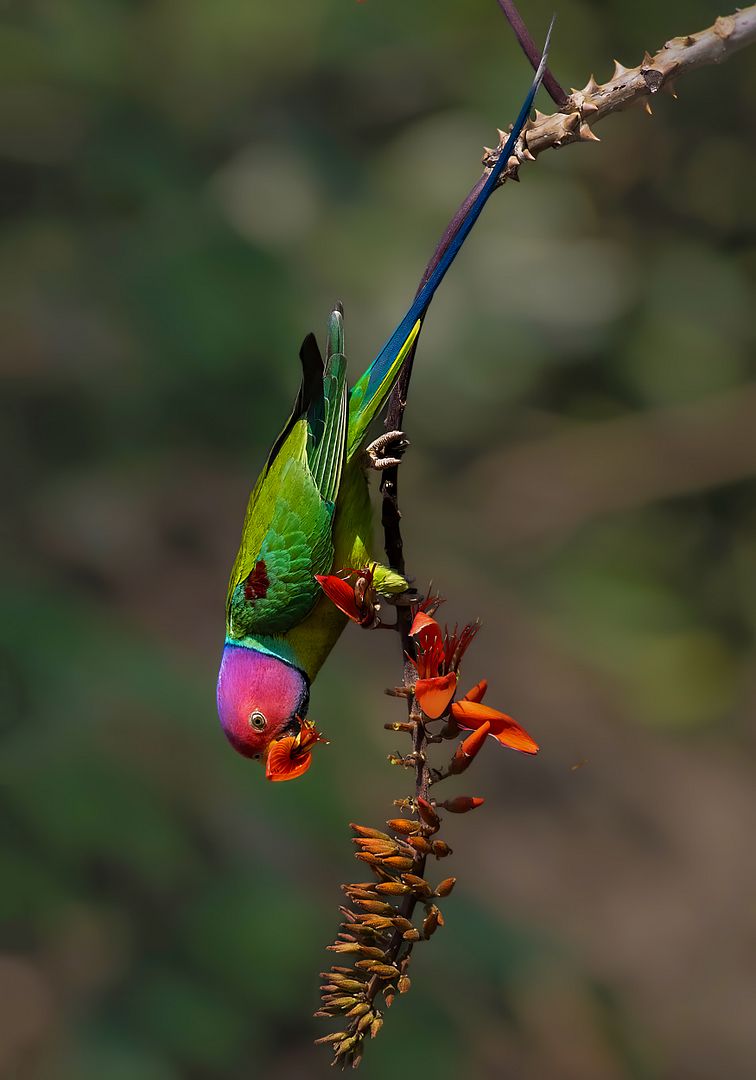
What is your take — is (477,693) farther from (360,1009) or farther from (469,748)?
(360,1009)

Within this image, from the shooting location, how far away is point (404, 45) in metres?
3.83

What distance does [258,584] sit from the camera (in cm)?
214

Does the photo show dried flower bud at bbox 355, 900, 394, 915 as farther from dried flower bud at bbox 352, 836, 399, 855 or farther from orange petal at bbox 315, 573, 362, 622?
orange petal at bbox 315, 573, 362, 622

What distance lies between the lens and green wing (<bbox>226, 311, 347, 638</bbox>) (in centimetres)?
212

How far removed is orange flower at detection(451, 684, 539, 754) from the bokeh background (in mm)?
2112

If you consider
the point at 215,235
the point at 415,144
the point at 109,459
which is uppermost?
the point at 415,144

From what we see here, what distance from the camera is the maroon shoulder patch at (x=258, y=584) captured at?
213cm

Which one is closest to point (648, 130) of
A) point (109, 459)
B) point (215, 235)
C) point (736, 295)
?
point (736, 295)

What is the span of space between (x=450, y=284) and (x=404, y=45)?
0.81 meters

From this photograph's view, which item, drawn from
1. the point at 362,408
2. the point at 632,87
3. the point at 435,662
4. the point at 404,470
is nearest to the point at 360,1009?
the point at 435,662

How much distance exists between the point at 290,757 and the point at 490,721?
55cm

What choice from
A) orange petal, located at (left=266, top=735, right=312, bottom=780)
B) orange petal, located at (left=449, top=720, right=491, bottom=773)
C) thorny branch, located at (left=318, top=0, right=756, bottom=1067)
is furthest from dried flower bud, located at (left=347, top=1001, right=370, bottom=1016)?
orange petal, located at (left=266, top=735, right=312, bottom=780)

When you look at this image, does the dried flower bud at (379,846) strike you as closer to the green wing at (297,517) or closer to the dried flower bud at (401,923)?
the dried flower bud at (401,923)

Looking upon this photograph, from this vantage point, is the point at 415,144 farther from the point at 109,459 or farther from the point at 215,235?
the point at 109,459
